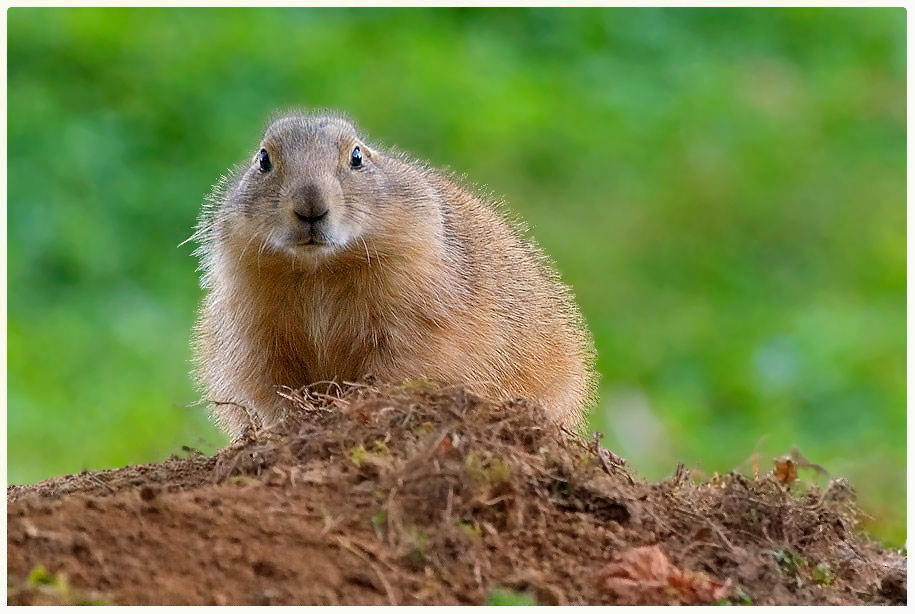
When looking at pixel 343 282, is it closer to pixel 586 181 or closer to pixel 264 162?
pixel 264 162

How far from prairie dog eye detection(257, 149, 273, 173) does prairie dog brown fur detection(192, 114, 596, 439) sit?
0.03ft

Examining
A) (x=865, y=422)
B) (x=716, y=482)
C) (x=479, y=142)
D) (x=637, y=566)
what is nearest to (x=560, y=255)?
(x=479, y=142)

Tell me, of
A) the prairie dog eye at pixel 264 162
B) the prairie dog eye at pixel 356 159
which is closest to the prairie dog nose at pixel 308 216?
the prairie dog eye at pixel 264 162

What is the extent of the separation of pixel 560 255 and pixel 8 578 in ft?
31.6

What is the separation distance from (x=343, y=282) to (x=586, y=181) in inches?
319

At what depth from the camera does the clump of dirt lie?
402cm

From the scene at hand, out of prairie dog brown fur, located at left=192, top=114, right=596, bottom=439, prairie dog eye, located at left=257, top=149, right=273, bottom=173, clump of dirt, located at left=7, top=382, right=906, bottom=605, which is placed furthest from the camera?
prairie dog eye, located at left=257, top=149, right=273, bottom=173

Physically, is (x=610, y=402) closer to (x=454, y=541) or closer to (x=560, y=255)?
(x=560, y=255)

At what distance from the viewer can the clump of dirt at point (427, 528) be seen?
4016 mm

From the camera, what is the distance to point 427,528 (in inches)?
169

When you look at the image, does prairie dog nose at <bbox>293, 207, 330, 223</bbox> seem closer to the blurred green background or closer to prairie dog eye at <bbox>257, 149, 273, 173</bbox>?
prairie dog eye at <bbox>257, 149, 273, 173</bbox>

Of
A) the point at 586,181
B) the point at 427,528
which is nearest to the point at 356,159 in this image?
the point at 427,528

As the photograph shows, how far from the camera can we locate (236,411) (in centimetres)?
714

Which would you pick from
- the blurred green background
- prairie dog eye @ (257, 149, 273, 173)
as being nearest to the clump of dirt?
prairie dog eye @ (257, 149, 273, 173)
